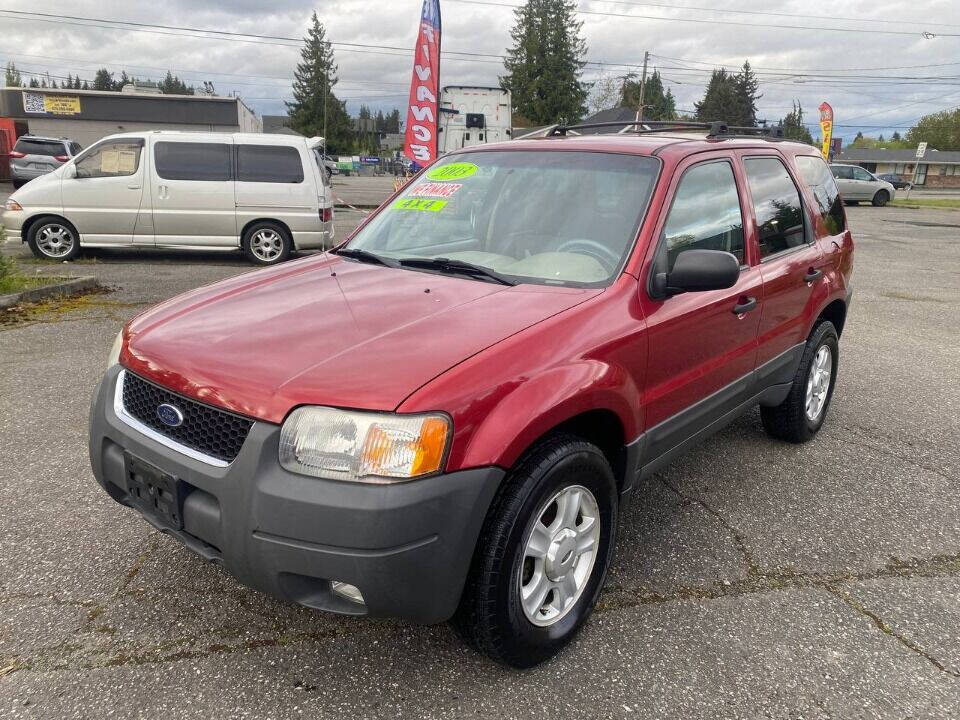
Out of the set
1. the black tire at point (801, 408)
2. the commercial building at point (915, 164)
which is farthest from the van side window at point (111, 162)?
the commercial building at point (915, 164)

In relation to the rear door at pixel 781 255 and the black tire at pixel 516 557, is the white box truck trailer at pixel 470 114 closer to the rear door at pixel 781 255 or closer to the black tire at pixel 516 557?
the rear door at pixel 781 255

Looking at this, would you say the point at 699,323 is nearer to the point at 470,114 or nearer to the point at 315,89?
the point at 470,114

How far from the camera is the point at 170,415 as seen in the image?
2213 millimetres

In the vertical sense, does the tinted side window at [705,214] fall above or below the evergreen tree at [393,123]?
below

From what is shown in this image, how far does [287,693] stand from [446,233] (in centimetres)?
199

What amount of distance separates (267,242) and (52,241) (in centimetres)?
306

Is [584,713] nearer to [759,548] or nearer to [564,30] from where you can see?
[759,548]

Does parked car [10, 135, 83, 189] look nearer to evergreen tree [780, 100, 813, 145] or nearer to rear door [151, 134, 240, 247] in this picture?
rear door [151, 134, 240, 247]

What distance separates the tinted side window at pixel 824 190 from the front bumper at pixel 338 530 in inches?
129

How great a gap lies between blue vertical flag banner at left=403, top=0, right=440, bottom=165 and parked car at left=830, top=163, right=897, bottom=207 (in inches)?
942

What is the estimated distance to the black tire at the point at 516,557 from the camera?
2.10 m

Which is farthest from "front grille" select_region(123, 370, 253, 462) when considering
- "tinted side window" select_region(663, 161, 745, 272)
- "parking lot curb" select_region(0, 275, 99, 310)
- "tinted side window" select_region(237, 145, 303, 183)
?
"tinted side window" select_region(237, 145, 303, 183)

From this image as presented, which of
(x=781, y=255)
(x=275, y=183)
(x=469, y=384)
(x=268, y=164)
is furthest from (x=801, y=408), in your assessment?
(x=268, y=164)

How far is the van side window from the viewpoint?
1030cm
